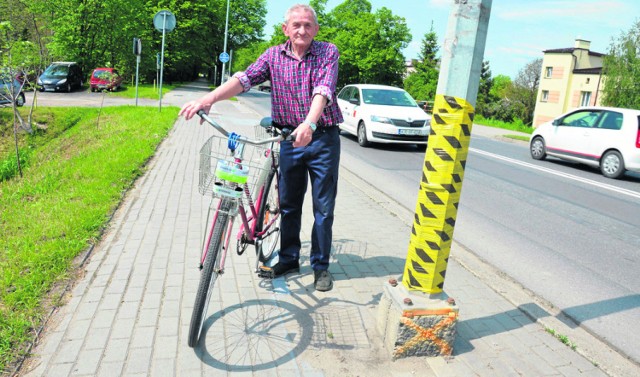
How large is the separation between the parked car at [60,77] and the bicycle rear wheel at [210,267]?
90.9ft

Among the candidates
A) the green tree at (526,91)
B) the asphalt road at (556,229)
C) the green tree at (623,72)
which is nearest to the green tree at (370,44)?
the green tree at (526,91)

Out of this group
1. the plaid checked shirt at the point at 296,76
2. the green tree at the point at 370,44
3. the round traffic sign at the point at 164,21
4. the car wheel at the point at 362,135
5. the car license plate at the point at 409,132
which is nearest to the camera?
the plaid checked shirt at the point at 296,76

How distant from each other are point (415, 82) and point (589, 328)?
6985 cm

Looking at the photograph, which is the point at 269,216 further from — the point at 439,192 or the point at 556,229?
the point at 556,229

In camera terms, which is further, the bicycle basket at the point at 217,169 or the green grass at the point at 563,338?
the green grass at the point at 563,338

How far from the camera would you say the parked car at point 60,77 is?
27.0m

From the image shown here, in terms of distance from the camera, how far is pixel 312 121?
2910 mm

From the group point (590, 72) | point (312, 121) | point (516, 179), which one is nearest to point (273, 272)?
point (312, 121)

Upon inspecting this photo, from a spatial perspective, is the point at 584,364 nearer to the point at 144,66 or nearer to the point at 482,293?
the point at 482,293

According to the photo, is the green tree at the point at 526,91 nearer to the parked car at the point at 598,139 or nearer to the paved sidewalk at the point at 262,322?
the parked car at the point at 598,139

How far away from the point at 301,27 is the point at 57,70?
2948 centimetres

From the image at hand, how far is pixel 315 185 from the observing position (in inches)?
146

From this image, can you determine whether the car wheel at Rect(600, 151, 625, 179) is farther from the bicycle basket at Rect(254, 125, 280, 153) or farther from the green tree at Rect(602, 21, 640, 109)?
the green tree at Rect(602, 21, 640, 109)

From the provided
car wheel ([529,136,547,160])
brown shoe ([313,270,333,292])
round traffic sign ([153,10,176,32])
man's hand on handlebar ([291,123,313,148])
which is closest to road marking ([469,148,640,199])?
car wheel ([529,136,547,160])
